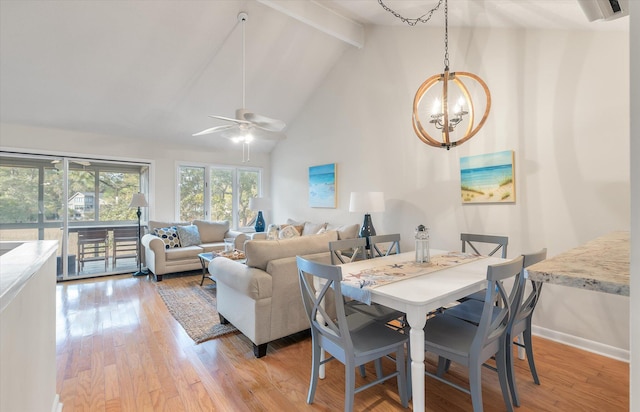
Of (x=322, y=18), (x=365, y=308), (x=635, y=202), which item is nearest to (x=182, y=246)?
(x=365, y=308)

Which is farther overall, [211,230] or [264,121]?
[211,230]

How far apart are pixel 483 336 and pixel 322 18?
395 cm

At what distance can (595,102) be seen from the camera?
2.46 m

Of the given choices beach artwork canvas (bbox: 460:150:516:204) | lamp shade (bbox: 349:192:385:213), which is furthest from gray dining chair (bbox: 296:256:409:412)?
beach artwork canvas (bbox: 460:150:516:204)

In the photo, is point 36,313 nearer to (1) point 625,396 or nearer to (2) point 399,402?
(2) point 399,402

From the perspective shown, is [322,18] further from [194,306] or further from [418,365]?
[418,365]

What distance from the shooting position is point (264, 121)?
10.4 feet

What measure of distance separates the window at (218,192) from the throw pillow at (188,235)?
639 millimetres

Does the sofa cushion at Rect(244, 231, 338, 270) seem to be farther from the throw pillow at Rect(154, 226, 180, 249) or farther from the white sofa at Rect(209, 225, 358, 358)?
the throw pillow at Rect(154, 226, 180, 249)

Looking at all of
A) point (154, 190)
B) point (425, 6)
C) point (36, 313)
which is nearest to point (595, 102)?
point (425, 6)

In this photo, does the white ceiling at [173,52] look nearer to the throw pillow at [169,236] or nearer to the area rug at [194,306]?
the throw pillow at [169,236]

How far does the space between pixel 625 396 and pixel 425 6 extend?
11.8 ft

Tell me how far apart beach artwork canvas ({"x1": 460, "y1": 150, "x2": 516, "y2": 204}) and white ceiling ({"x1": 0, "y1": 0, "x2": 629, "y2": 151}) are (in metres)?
1.20

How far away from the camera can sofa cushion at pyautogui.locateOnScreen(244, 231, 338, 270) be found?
8.14ft
